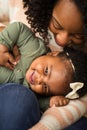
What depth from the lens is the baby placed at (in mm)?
1034

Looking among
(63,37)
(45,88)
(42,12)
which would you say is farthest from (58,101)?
(42,12)

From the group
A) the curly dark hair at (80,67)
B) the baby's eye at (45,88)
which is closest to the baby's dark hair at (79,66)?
the curly dark hair at (80,67)

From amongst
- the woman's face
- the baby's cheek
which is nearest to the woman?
the woman's face

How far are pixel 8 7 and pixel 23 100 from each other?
70cm

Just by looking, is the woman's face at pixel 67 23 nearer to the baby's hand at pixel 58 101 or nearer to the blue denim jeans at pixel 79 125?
the baby's hand at pixel 58 101

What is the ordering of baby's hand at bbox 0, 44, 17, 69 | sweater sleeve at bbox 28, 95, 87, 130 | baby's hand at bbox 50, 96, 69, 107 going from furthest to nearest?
baby's hand at bbox 0, 44, 17, 69
baby's hand at bbox 50, 96, 69, 107
sweater sleeve at bbox 28, 95, 87, 130

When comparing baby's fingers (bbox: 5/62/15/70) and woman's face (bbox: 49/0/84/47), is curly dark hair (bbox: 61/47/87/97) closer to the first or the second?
woman's face (bbox: 49/0/84/47)

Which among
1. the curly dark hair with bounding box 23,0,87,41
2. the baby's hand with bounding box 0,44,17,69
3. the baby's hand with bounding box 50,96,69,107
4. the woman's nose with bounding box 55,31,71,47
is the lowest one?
the baby's hand with bounding box 50,96,69,107

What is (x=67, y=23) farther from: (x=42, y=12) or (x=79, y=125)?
(x=79, y=125)

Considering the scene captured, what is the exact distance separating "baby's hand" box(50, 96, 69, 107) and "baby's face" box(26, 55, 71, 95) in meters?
0.03

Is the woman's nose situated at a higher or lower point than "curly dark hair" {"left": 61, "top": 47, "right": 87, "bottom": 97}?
higher

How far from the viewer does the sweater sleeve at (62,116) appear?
0.88 meters

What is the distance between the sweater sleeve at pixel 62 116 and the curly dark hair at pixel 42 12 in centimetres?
25

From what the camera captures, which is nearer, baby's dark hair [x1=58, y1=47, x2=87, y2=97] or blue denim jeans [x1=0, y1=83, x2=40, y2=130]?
blue denim jeans [x1=0, y1=83, x2=40, y2=130]
